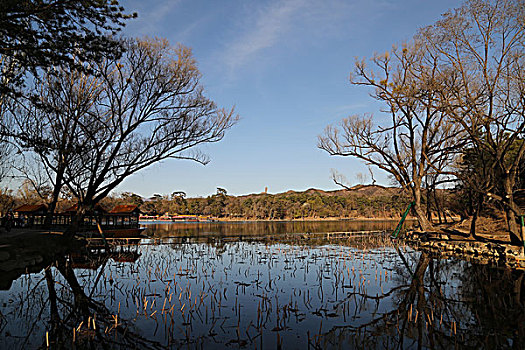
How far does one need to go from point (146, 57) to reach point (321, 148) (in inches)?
584

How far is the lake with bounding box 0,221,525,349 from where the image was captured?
6.40 m

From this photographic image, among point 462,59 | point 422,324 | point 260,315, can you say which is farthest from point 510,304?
point 462,59

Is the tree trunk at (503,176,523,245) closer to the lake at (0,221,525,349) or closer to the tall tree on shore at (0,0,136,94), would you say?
the lake at (0,221,525,349)

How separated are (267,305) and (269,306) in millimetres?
70

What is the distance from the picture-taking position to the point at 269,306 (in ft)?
28.2

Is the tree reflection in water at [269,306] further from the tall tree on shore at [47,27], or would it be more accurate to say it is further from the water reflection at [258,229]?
the water reflection at [258,229]

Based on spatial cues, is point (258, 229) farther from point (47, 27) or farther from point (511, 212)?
point (47, 27)

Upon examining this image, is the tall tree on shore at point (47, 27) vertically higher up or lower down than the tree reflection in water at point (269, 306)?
higher up

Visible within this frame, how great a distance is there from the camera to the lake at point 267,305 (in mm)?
6402

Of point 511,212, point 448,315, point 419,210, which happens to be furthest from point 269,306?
point 419,210

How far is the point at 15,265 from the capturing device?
13.8m

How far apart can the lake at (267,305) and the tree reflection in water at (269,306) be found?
0.03 meters

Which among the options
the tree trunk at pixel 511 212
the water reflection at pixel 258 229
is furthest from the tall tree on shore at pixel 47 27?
the water reflection at pixel 258 229

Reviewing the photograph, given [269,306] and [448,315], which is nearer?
[448,315]
